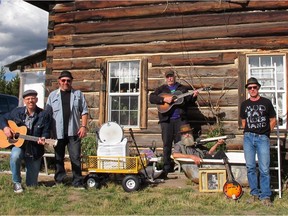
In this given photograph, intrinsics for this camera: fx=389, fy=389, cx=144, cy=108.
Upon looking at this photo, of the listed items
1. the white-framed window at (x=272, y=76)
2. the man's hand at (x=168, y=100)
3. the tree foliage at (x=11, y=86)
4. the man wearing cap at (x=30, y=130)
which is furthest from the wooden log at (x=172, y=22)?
the tree foliage at (x=11, y=86)

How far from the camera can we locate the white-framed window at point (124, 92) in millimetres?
9273

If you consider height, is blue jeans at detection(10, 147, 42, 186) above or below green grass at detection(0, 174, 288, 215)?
above

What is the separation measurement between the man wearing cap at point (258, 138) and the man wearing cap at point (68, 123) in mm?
2737

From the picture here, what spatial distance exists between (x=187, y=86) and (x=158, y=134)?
1.29 meters

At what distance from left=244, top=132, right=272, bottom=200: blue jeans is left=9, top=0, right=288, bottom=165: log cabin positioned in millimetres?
2248

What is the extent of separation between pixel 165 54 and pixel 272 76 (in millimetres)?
2425

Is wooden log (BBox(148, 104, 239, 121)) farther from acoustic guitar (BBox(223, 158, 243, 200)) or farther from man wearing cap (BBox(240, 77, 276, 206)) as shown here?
acoustic guitar (BBox(223, 158, 243, 200))

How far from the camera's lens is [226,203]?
5691 mm

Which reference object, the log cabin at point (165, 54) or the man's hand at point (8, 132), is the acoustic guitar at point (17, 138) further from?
the log cabin at point (165, 54)

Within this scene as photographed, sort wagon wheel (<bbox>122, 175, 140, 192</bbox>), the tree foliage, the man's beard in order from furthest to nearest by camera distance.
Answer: the tree foliage, the man's beard, wagon wheel (<bbox>122, 175, 140, 192</bbox>)

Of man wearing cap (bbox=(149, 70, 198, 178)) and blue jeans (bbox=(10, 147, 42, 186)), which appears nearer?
blue jeans (bbox=(10, 147, 42, 186))

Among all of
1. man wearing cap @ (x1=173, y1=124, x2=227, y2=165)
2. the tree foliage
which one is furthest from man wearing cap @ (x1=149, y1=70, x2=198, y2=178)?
the tree foliage

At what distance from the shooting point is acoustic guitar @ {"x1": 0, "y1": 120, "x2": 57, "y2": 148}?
252 inches

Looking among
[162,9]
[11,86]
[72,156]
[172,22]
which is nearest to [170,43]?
[172,22]
